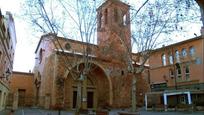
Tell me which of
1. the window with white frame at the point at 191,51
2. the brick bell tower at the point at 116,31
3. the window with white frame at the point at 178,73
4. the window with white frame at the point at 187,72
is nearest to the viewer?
the brick bell tower at the point at 116,31

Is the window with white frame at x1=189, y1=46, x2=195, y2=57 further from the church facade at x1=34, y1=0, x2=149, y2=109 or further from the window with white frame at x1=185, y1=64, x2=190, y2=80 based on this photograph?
the church facade at x1=34, y1=0, x2=149, y2=109

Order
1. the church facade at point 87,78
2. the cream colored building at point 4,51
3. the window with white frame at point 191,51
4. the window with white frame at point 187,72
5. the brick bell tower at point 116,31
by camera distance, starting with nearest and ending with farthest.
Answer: the cream colored building at point 4,51, the brick bell tower at point 116,31, the church facade at point 87,78, the window with white frame at point 191,51, the window with white frame at point 187,72

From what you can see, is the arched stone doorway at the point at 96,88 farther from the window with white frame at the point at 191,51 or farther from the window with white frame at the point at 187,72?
the window with white frame at the point at 191,51

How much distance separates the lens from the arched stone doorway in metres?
31.7

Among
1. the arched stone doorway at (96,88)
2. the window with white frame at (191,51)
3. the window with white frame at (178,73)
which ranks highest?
the window with white frame at (191,51)

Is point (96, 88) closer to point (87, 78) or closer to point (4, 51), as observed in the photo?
point (87, 78)

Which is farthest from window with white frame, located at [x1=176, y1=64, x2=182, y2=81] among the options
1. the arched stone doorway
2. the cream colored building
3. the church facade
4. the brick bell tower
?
the cream colored building

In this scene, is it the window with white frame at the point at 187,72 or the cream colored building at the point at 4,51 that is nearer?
the cream colored building at the point at 4,51

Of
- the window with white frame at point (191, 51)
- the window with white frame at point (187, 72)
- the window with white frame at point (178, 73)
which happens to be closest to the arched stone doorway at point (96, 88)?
the window with white frame at point (178, 73)

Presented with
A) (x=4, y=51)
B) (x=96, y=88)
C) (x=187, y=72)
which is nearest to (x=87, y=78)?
(x=96, y=88)

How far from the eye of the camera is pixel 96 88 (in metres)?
34.7

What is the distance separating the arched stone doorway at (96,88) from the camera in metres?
31.7

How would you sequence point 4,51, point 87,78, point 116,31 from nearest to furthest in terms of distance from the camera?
point 4,51 → point 116,31 → point 87,78

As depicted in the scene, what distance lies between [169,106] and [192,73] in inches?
247
